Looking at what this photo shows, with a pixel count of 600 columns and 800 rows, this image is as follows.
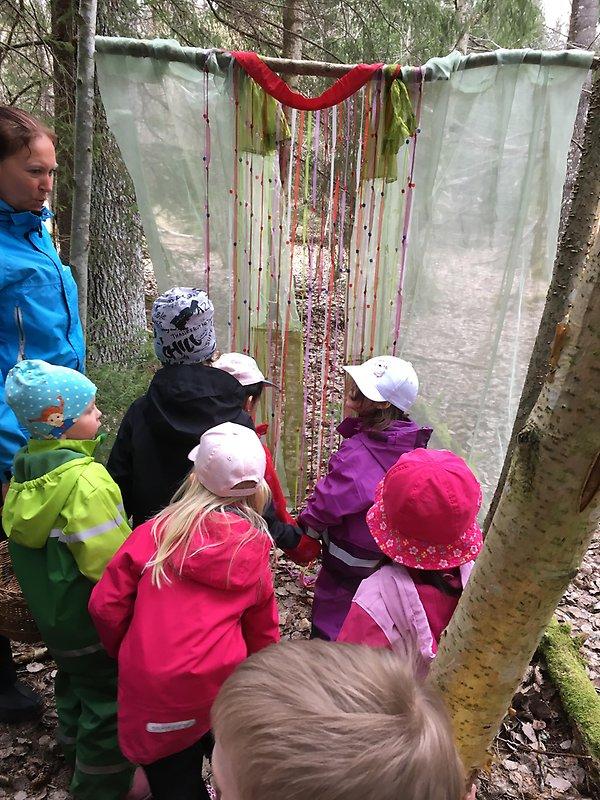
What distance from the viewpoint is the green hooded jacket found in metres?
1.62

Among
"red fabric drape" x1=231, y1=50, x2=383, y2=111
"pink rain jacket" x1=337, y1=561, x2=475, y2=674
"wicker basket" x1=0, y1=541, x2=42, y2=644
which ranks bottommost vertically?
"wicker basket" x1=0, y1=541, x2=42, y2=644

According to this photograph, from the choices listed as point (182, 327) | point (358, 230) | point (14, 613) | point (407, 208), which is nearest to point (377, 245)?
point (358, 230)

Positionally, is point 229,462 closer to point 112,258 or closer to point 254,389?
point 254,389

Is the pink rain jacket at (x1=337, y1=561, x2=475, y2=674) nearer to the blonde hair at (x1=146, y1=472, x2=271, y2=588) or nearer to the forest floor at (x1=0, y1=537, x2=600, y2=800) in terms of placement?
the blonde hair at (x1=146, y1=472, x2=271, y2=588)

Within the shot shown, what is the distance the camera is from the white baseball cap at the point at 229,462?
1.54m

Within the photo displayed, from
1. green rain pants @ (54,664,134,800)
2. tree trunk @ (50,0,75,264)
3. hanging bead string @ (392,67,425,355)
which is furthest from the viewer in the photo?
tree trunk @ (50,0,75,264)

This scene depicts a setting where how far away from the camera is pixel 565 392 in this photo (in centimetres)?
102

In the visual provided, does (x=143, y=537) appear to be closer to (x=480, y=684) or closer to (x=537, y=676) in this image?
(x=480, y=684)

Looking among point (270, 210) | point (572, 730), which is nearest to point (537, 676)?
point (572, 730)

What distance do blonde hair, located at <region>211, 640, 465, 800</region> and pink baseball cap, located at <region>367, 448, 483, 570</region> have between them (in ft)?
Result: 2.44

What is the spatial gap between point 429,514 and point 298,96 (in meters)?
1.89

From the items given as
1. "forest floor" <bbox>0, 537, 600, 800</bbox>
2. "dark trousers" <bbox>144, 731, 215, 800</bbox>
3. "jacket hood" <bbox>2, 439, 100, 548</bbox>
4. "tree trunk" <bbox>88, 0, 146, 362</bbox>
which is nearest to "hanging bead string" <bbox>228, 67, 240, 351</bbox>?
"tree trunk" <bbox>88, 0, 146, 362</bbox>

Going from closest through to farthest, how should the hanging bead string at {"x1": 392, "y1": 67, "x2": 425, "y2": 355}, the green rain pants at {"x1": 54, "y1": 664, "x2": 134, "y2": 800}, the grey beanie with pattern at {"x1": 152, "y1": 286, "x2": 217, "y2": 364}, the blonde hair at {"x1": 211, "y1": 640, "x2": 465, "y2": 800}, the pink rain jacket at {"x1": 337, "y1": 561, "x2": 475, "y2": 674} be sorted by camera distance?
the blonde hair at {"x1": 211, "y1": 640, "x2": 465, "y2": 800}
the pink rain jacket at {"x1": 337, "y1": 561, "x2": 475, "y2": 674}
the green rain pants at {"x1": 54, "y1": 664, "x2": 134, "y2": 800}
the grey beanie with pattern at {"x1": 152, "y1": 286, "x2": 217, "y2": 364}
the hanging bead string at {"x1": 392, "y1": 67, "x2": 425, "y2": 355}

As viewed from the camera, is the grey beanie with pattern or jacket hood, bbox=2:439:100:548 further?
the grey beanie with pattern
